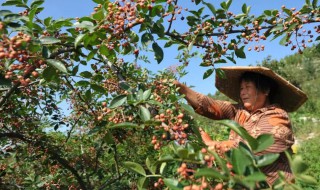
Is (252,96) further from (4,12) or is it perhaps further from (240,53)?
(4,12)

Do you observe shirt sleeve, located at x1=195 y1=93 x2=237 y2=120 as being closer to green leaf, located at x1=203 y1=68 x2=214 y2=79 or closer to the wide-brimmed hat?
the wide-brimmed hat

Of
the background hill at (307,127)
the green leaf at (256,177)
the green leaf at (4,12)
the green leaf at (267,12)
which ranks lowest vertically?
the background hill at (307,127)

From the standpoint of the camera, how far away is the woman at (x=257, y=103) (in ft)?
7.93

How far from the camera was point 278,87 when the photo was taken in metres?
2.96

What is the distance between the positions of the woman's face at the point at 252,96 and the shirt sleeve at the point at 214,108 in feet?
0.60

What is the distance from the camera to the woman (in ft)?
7.93

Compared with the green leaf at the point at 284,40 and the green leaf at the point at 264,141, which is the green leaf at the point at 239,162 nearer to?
the green leaf at the point at 264,141

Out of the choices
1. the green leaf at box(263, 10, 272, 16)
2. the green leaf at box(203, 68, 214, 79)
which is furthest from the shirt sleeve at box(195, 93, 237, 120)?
the green leaf at box(263, 10, 272, 16)

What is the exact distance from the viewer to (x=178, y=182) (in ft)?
3.96

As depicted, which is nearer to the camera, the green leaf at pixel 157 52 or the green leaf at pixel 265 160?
the green leaf at pixel 265 160

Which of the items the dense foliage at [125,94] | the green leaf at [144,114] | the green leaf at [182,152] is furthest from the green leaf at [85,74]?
the green leaf at [182,152]

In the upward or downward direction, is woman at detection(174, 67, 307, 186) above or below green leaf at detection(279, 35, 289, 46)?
below

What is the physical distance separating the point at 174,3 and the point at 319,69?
1293 inches

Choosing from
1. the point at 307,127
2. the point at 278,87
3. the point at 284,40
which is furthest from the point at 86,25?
the point at 307,127
